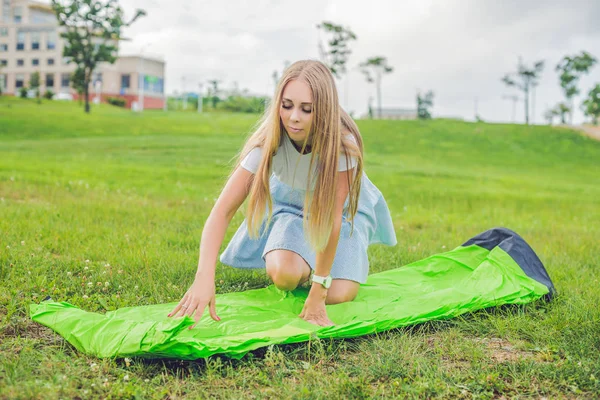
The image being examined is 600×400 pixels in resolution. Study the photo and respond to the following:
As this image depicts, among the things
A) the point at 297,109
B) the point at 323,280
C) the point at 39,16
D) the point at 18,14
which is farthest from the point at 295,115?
the point at 39,16

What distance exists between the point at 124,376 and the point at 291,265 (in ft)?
4.18

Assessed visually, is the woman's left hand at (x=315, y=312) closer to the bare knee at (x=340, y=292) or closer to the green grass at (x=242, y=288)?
the green grass at (x=242, y=288)

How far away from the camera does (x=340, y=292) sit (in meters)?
3.44

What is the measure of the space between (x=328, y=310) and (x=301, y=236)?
0.50 metres

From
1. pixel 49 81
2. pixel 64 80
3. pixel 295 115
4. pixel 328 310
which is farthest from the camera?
pixel 49 81

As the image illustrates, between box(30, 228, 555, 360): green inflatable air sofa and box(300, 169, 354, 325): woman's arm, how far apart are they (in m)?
0.10

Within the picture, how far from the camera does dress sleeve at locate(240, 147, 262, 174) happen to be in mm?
3102

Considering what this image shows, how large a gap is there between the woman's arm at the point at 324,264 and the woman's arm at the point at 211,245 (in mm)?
477

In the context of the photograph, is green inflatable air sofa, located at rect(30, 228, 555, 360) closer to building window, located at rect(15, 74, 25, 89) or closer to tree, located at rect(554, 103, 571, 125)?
tree, located at rect(554, 103, 571, 125)

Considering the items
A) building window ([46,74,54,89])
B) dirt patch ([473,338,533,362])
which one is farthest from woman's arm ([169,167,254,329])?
building window ([46,74,54,89])

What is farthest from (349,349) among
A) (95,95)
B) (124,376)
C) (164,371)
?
(95,95)

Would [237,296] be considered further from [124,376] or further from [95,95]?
[95,95]

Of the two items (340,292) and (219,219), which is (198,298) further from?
(340,292)

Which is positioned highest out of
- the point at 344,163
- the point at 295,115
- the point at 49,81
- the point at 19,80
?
the point at 19,80
